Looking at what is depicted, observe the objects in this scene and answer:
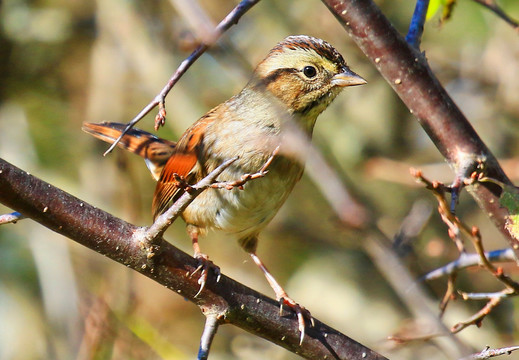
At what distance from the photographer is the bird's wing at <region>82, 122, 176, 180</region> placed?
4.11 meters

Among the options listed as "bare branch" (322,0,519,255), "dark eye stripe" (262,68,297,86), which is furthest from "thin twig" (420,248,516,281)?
"dark eye stripe" (262,68,297,86)

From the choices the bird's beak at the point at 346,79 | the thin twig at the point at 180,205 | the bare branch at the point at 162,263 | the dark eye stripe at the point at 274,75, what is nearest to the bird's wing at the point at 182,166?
the dark eye stripe at the point at 274,75

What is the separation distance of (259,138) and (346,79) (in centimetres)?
51

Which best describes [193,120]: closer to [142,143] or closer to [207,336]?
[142,143]

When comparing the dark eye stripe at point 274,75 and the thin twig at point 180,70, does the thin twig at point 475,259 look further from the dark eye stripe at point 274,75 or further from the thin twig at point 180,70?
the dark eye stripe at point 274,75

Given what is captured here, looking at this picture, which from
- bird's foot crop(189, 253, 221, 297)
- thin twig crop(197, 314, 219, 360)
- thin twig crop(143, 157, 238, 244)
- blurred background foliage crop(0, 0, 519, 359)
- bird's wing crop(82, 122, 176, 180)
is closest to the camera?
thin twig crop(143, 157, 238, 244)

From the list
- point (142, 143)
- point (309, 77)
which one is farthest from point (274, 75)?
point (142, 143)

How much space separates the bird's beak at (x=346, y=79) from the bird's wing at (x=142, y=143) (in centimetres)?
111

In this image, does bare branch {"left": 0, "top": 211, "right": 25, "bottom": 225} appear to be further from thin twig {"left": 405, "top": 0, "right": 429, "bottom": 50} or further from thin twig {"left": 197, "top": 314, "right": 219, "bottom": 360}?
thin twig {"left": 405, "top": 0, "right": 429, "bottom": 50}

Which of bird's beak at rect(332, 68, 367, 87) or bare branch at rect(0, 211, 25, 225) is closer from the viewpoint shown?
bare branch at rect(0, 211, 25, 225)

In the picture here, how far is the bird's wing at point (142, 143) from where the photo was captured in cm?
411

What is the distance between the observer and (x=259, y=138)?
3270 mm

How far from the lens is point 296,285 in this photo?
561cm

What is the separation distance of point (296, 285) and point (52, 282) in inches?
72.2
